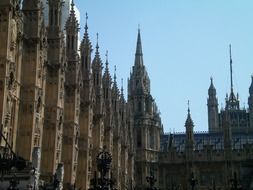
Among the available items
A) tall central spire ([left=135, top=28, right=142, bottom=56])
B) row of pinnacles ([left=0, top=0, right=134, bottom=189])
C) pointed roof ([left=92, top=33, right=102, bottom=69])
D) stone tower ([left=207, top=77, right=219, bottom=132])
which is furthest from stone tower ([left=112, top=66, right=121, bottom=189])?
stone tower ([left=207, top=77, right=219, bottom=132])

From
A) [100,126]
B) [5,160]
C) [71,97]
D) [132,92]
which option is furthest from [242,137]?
[5,160]

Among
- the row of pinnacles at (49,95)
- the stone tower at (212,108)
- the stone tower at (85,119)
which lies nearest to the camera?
the row of pinnacles at (49,95)

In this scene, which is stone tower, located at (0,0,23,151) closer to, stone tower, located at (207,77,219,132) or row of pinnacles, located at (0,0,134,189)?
row of pinnacles, located at (0,0,134,189)

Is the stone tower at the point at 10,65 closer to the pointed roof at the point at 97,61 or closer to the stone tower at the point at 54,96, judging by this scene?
the stone tower at the point at 54,96

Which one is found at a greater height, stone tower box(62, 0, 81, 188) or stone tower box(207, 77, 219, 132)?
stone tower box(207, 77, 219, 132)

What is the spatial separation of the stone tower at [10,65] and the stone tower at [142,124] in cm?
5095

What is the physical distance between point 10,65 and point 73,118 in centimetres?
1524

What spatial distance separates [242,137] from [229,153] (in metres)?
16.2

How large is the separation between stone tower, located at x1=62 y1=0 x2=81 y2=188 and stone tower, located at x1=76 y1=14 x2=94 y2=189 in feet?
9.73

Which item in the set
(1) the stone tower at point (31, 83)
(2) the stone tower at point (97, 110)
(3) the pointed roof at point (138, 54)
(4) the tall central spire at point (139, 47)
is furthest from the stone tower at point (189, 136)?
(1) the stone tower at point (31, 83)

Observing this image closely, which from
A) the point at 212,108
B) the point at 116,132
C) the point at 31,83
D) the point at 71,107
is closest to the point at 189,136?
the point at 116,132

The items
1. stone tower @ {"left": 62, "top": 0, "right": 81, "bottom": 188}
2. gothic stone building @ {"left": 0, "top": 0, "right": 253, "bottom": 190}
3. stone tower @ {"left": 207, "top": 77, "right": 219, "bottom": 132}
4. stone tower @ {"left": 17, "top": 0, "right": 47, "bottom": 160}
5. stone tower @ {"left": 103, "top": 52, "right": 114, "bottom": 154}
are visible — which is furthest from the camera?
stone tower @ {"left": 207, "top": 77, "right": 219, "bottom": 132}

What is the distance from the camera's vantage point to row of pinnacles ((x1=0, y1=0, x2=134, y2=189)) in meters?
40.7

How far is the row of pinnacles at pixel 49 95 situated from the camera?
133 feet
